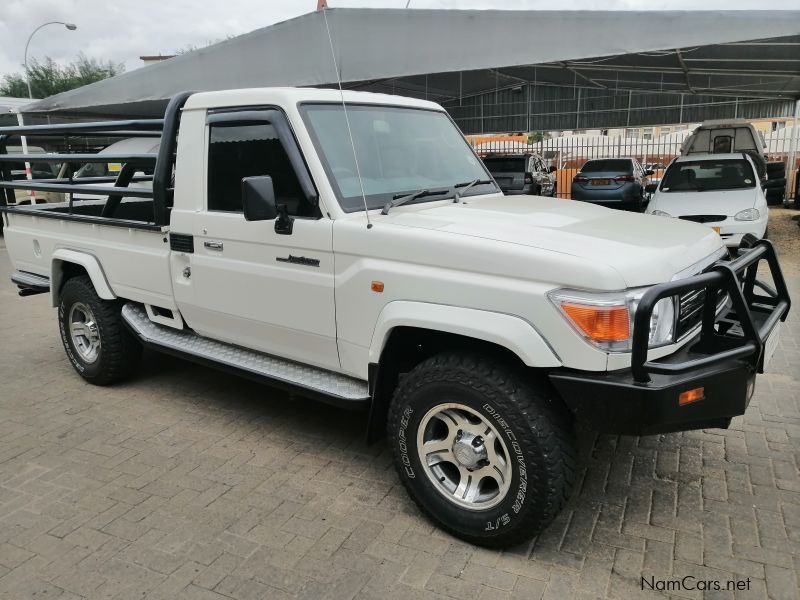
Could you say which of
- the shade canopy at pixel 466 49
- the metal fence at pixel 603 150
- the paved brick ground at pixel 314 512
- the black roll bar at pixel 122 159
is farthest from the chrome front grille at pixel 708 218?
the metal fence at pixel 603 150

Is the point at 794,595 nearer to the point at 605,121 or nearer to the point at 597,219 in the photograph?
the point at 597,219

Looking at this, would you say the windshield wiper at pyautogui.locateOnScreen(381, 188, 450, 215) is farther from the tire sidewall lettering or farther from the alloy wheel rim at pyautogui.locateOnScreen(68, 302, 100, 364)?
the alloy wheel rim at pyautogui.locateOnScreen(68, 302, 100, 364)

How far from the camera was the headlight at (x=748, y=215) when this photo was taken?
956 centimetres

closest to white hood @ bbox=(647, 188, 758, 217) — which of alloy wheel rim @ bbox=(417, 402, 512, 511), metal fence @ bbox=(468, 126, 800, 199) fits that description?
alloy wheel rim @ bbox=(417, 402, 512, 511)

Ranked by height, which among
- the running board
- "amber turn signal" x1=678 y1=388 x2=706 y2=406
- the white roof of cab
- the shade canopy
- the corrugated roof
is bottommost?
the running board

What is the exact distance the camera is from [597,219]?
334cm

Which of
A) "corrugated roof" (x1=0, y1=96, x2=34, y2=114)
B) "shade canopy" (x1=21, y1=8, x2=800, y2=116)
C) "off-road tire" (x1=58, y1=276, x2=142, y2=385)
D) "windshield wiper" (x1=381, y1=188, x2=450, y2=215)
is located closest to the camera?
"windshield wiper" (x1=381, y1=188, x2=450, y2=215)

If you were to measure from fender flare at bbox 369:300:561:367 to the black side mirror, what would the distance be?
76 cm

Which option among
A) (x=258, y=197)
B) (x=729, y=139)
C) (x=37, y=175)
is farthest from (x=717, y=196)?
(x=37, y=175)

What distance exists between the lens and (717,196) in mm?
10297

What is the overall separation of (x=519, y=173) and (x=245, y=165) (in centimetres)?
1442

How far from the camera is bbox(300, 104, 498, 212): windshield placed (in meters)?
3.34

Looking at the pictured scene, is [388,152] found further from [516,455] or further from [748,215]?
[748,215]

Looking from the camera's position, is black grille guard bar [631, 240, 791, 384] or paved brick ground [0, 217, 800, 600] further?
paved brick ground [0, 217, 800, 600]
